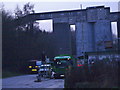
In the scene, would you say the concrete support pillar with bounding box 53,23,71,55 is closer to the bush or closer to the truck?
the truck

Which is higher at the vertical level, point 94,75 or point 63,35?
point 63,35

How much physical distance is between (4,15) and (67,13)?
47.5 ft

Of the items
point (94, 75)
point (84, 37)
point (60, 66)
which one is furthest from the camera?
point (84, 37)

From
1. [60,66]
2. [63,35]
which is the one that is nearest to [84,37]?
[63,35]

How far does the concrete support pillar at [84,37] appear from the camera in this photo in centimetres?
5666

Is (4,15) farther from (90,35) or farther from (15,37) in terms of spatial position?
(90,35)

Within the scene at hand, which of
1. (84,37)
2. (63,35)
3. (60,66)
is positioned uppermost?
(63,35)

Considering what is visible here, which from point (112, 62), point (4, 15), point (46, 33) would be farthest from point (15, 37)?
point (112, 62)

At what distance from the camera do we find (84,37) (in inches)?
→ 2265

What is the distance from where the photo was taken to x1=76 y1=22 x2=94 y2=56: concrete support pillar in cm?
5666

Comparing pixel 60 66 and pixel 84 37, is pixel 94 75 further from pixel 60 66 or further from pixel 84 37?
pixel 84 37

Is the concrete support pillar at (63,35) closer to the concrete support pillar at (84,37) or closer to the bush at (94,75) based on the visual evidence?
the concrete support pillar at (84,37)

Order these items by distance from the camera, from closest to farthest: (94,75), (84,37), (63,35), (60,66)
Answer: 1. (94,75)
2. (60,66)
3. (84,37)
4. (63,35)

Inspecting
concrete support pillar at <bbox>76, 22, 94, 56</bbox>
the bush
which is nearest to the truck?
the bush
